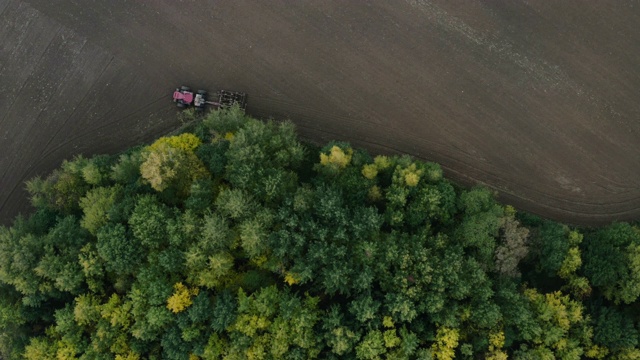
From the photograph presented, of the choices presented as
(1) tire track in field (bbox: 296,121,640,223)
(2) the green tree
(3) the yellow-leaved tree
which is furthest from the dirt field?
(3) the yellow-leaved tree

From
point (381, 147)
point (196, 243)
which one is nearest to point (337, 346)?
point (196, 243)

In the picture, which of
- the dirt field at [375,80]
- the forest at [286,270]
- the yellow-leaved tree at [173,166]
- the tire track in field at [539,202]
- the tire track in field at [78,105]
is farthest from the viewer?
the tire track in field at [78,105]

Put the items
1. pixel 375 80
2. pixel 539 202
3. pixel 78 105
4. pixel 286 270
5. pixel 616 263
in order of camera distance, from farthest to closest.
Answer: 1. pixel 78 105
2. pixel 375 80
3. pixel 539 202
4. pixel 616 263
5. pixel 286 270

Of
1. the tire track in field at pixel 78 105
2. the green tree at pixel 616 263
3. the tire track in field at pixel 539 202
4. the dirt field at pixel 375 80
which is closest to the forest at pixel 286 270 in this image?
the green tree at pixel 616 263

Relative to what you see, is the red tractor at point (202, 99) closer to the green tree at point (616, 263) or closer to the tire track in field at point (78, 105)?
the tire track in field at point (78, 105)

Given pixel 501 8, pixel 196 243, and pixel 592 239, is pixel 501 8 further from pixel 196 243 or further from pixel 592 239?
pixel 196 243

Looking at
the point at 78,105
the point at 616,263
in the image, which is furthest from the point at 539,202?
the point at 78,105

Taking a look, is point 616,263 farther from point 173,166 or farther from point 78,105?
point 78,105

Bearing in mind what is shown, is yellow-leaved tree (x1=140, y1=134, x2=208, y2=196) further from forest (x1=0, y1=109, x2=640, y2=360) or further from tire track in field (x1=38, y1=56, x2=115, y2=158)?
tire track in field (x1=38, y1=56, x2=115, y2=158)
